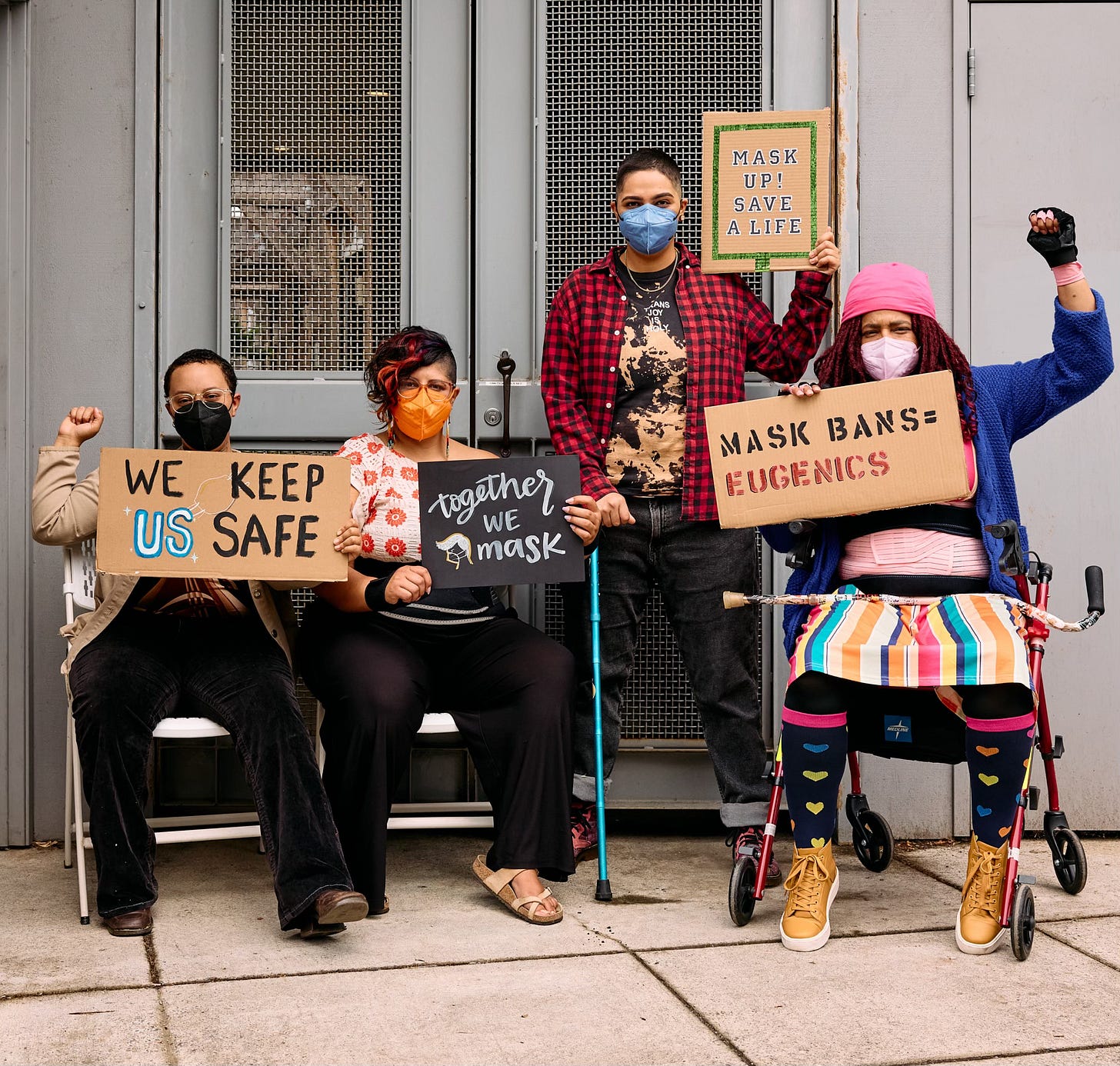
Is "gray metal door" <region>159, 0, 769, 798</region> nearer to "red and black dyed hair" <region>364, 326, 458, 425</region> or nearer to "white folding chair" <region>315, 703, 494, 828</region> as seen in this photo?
"red and black dyed hair" <region>364, 326, 458, 425</region>

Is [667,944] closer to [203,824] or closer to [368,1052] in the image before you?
[368,1052]

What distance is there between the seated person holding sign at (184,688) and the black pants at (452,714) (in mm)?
152

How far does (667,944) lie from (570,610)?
1153mm

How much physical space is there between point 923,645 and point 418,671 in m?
1.38

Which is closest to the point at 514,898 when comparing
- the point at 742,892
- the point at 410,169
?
the point at 742,892

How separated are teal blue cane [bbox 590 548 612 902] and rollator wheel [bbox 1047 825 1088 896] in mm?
1261

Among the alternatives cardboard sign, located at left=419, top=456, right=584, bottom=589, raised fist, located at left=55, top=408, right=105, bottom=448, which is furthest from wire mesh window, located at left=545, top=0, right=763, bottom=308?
raised fist, located at left=55, top=408, right=105, bottom=448

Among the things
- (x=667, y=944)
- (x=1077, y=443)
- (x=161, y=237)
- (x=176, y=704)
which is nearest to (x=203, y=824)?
(x=176, y=704)

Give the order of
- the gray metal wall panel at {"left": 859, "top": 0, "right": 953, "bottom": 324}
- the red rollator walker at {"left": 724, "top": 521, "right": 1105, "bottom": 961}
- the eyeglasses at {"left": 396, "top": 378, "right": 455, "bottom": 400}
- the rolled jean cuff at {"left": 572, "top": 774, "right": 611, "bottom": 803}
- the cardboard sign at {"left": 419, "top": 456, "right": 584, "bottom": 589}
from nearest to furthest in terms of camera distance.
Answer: the red rollator walker at {"left": 724, "top": 521, "right": 1105, "bottom": 961}, the cardboard sign at {"left": 419, "top": 456, "right": 584, "bottom": 589}, the eyeglasses at {"left": 396, "top": 378, "right": 455, "bottom": 400}, the rolled jean cuff at {"left": 572, "top": 774, "right": 611, "bottom": 803}, the gray metal wall panel at {"left": 859, "top": 0, "right": 953, "bottom": 324}

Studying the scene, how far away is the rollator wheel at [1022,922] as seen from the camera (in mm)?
2963

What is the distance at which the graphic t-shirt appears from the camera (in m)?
3.80

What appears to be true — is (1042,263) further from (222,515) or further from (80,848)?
(80,848)

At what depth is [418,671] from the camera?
353 cm

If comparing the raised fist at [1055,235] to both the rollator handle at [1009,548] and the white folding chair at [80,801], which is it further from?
the white folding chair at [80,801]
